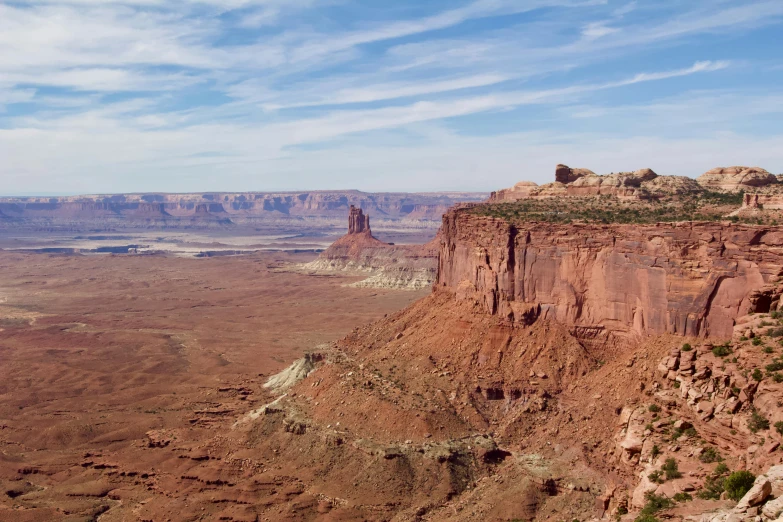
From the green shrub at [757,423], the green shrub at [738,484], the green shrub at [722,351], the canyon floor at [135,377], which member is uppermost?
the green shrub at [722,351]

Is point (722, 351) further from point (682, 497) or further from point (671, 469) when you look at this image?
point (682, 497)

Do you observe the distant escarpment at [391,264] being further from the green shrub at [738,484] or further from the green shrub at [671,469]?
the green shrub at [738,484]

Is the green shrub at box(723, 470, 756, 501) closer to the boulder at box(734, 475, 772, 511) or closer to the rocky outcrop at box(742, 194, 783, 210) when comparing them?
the boulder at box(734, 475, 772, 511)

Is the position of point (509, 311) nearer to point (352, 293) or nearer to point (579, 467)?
point (579, 467)

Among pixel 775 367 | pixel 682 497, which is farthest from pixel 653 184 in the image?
pixel 682 497

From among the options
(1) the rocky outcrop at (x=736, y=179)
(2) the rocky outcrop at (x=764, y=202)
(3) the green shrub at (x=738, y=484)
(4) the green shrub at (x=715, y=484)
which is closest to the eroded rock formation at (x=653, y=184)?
(1) the rocky outcrop at (x=736, y=179)

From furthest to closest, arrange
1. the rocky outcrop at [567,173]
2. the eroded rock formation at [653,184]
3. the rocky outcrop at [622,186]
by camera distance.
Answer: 1. the rocky outcrop at [567,173]
2. the eroded rock formation at [653,184]
3. the rocky outcrop at [622,186]
